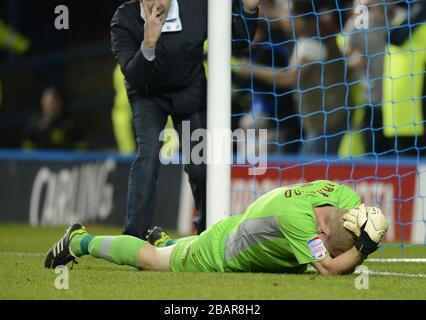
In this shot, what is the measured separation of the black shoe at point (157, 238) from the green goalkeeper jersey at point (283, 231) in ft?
1.84

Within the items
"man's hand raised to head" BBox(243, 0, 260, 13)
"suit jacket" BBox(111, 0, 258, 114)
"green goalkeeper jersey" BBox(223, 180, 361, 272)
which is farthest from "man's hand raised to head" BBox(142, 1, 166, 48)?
"green goalkeeper jersey" BBox(223, 180, 361, 272)

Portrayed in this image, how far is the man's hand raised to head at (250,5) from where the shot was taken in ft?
25.6

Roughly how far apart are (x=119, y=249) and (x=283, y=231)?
101 centimetres

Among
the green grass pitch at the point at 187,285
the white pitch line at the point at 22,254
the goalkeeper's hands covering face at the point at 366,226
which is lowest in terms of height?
the white pitch line at the point at 22,254

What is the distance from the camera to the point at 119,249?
21.6 ft

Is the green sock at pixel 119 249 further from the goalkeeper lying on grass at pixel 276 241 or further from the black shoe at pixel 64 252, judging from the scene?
the black shoe at pixel 64 252

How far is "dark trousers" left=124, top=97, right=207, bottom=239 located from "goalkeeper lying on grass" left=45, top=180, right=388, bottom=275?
0.88 m

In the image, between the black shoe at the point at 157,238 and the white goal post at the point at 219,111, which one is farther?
the white goal post at the point at 219,111

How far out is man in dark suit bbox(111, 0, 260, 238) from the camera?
759cm

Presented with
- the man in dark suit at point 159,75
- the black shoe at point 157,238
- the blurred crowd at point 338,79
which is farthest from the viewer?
the blurred crowd at point 338,79

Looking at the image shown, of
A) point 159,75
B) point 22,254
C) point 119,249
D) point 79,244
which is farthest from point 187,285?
point 22,254

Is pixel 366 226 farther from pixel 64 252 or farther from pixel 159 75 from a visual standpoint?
pixel 159 75

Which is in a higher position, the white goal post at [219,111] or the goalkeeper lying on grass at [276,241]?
the white goal post at [219,111]

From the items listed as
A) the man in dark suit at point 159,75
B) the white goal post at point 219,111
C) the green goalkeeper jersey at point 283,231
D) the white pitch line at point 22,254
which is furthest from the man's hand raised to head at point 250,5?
the white pitch line at point 22,254
